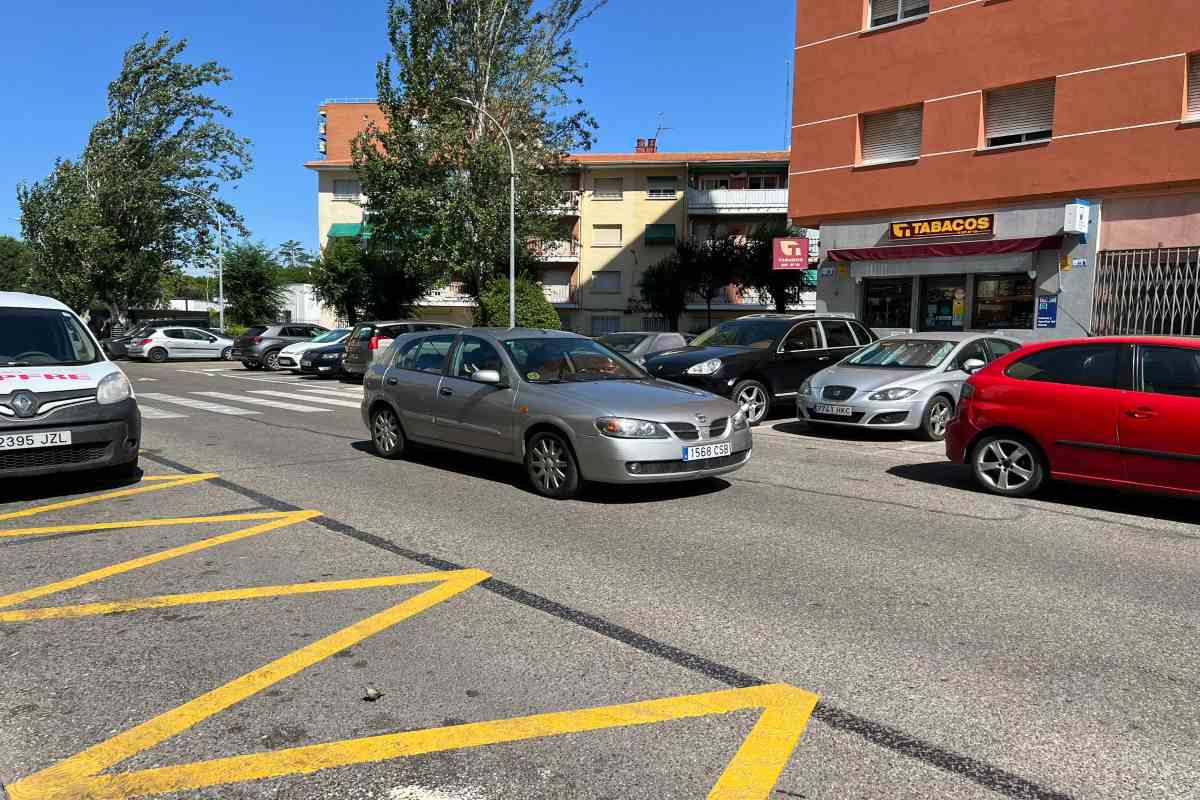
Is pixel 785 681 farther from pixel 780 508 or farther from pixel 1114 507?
→ pixel 1114 507

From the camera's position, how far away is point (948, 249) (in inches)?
730

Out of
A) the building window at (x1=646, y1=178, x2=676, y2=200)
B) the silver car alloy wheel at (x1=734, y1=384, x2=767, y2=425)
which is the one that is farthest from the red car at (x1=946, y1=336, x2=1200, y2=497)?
the building window at (x1=646, y1=178, x2=676, y2=200)

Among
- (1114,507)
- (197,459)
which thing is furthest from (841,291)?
(197,459)

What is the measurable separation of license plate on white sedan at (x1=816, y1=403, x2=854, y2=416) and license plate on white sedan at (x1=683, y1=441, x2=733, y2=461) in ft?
14.1

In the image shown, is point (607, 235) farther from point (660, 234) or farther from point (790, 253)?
point (790, 253)

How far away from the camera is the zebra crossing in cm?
1422

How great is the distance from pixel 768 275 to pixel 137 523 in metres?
39.4

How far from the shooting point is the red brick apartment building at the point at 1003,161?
621 inches

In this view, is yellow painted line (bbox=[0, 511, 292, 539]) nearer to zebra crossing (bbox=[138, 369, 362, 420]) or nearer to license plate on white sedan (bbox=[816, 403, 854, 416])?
license plate on white sedan (bbox=[816, 403, 854, 416])

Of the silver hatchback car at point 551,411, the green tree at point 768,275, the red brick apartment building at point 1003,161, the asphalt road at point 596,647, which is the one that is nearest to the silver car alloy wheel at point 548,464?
the silver hatchback car at point 551,411

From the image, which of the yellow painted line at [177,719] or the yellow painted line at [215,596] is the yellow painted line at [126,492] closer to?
the yellow painted line at [215,596]

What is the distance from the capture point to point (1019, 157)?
17641 millimetres

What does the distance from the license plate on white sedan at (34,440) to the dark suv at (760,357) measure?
7834 millimetres

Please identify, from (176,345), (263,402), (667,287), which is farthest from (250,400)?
(667,287)
